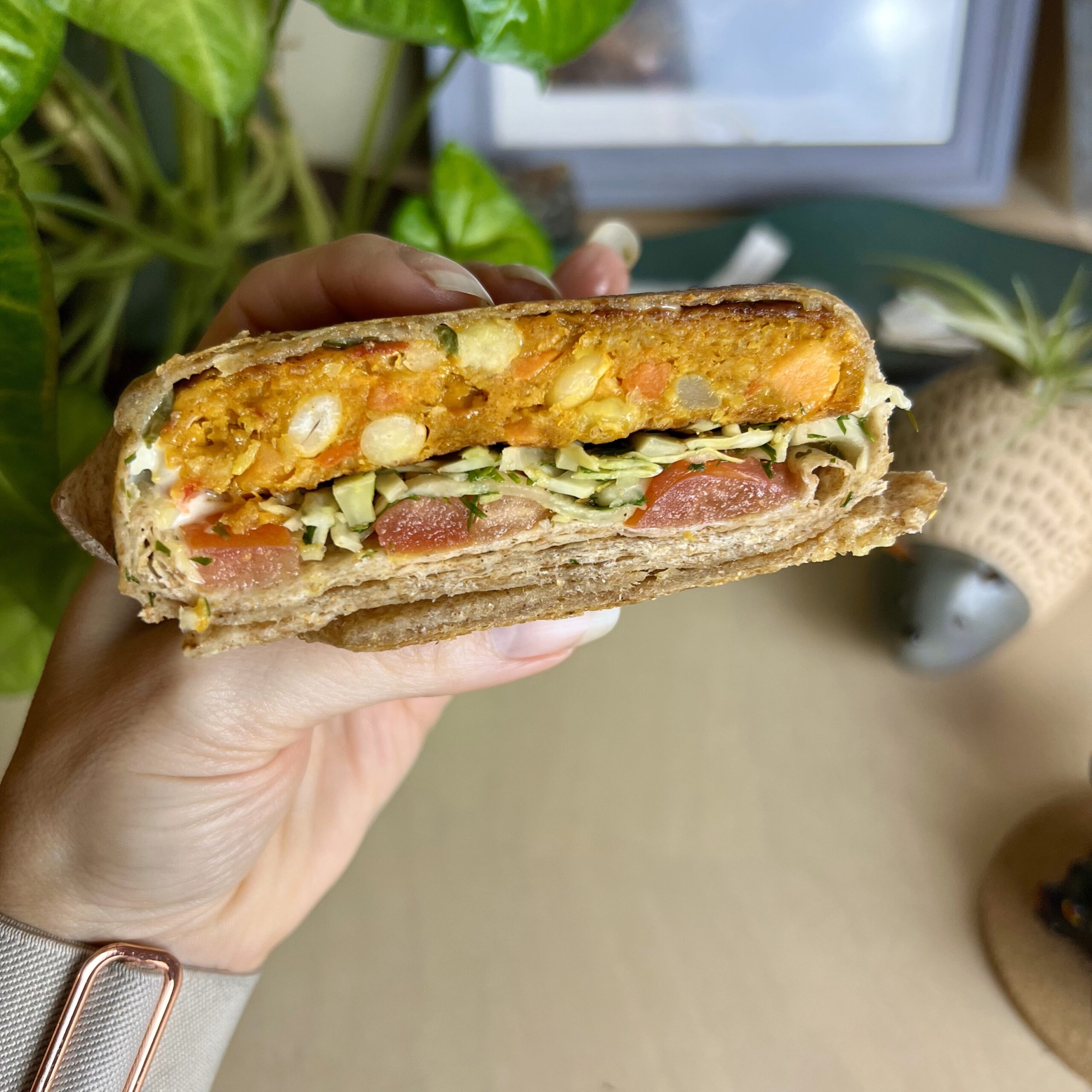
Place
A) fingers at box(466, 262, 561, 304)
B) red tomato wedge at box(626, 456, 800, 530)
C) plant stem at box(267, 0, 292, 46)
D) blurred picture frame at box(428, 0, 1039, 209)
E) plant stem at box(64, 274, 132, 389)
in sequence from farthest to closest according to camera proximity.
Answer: blurred picture frame at box(428, 0, 1039, 209) < plant stem at box(64, 274, 132, 389) < plant stem at box(267, 0, 292, 46) < fingers at box(466, 262, 561, 304) < red tomato wedge at box(626, 456, 800, 530)

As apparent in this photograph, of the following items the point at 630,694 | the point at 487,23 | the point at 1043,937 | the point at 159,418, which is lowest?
the point at 1043,937

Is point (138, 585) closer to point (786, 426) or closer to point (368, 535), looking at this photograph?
point (368, 535)

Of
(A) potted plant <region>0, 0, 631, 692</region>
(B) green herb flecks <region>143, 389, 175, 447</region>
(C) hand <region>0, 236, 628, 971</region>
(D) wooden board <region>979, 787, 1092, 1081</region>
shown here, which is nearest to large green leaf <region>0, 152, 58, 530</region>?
(A) potted plant <region>0, 0, 631, 692</region>

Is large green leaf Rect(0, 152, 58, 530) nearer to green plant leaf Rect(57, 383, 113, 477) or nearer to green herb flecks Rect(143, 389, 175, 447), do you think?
green plant leaf Rect(57, 383, 113, 477)

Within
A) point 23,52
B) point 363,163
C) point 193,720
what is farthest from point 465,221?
point 193,720

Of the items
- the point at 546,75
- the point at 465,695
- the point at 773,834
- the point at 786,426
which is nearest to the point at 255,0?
the point at 546,75

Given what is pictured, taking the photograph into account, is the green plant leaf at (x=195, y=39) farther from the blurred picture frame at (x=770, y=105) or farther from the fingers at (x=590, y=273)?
the blurred picture frame at (x=770, y=105)

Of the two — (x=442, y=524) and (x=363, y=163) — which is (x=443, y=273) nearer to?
(x=442, y=524)

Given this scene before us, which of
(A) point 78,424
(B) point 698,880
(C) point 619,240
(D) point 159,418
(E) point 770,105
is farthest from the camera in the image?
(E) point 770,105
